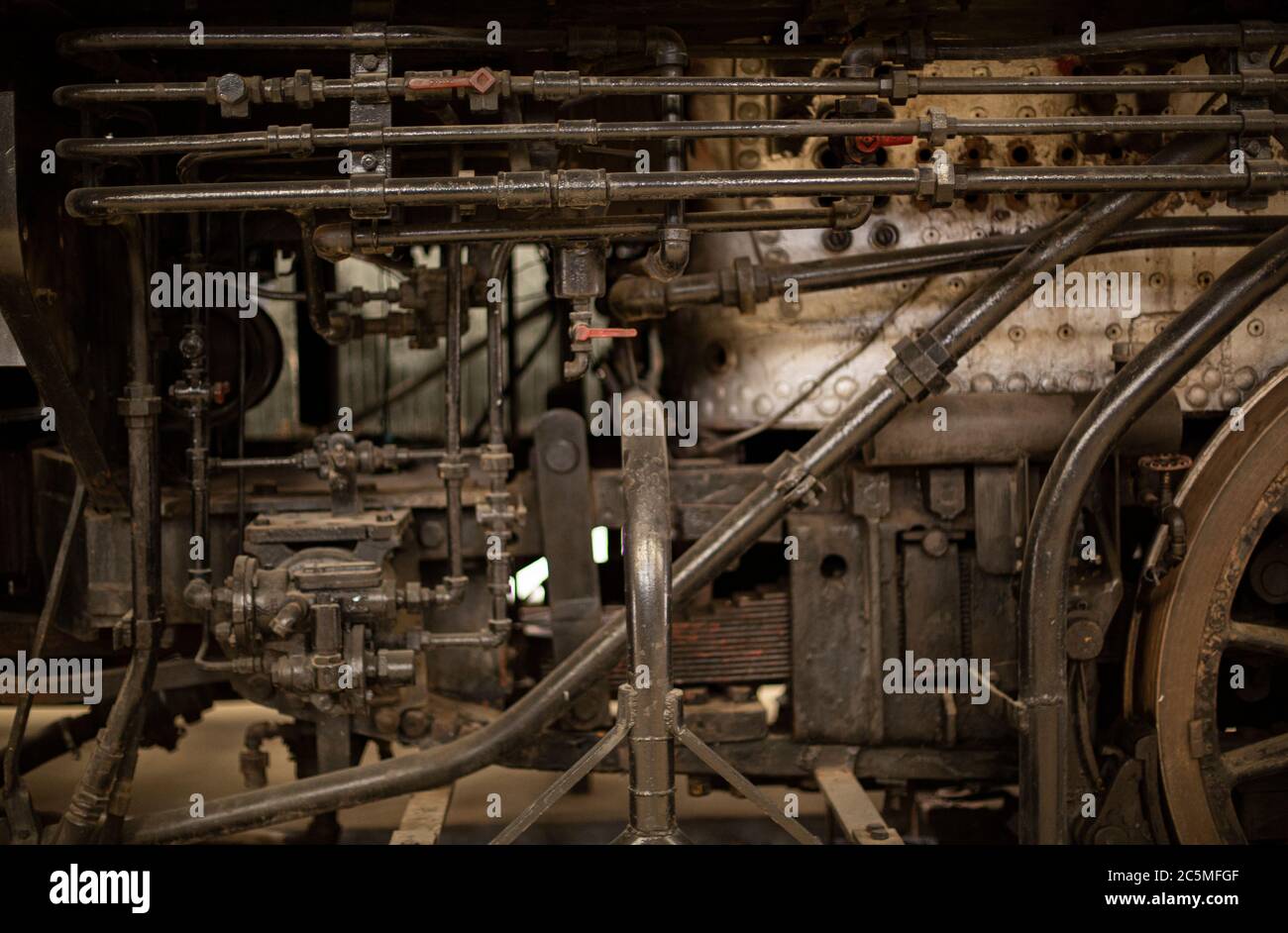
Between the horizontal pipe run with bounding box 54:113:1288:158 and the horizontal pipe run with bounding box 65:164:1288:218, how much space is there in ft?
0.27

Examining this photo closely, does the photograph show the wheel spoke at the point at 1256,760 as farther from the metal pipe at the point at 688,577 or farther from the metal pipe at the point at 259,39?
the metal pipe at the point at 259,39

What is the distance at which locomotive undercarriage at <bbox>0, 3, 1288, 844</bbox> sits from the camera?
2.81 m

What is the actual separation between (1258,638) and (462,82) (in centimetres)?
234

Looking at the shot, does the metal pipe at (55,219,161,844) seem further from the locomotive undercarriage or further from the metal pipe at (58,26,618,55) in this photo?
the metal pipe at (58,26,618,55)

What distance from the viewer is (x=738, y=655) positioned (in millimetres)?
3535

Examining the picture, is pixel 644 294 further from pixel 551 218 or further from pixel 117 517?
pixel 117 517

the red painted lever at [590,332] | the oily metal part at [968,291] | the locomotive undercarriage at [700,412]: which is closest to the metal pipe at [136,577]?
the locomotive undercarriage at [700,412]

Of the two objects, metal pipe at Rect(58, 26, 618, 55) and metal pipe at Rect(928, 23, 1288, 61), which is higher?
metal pipe at Rect(58, 26, 618, 55)

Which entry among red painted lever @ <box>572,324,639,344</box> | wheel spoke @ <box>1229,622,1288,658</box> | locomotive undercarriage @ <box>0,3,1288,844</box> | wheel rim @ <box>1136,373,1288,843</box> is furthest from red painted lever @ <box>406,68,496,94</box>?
wheel spoke @ <box>1229,622,1288,658</box>

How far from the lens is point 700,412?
3.59 meters
